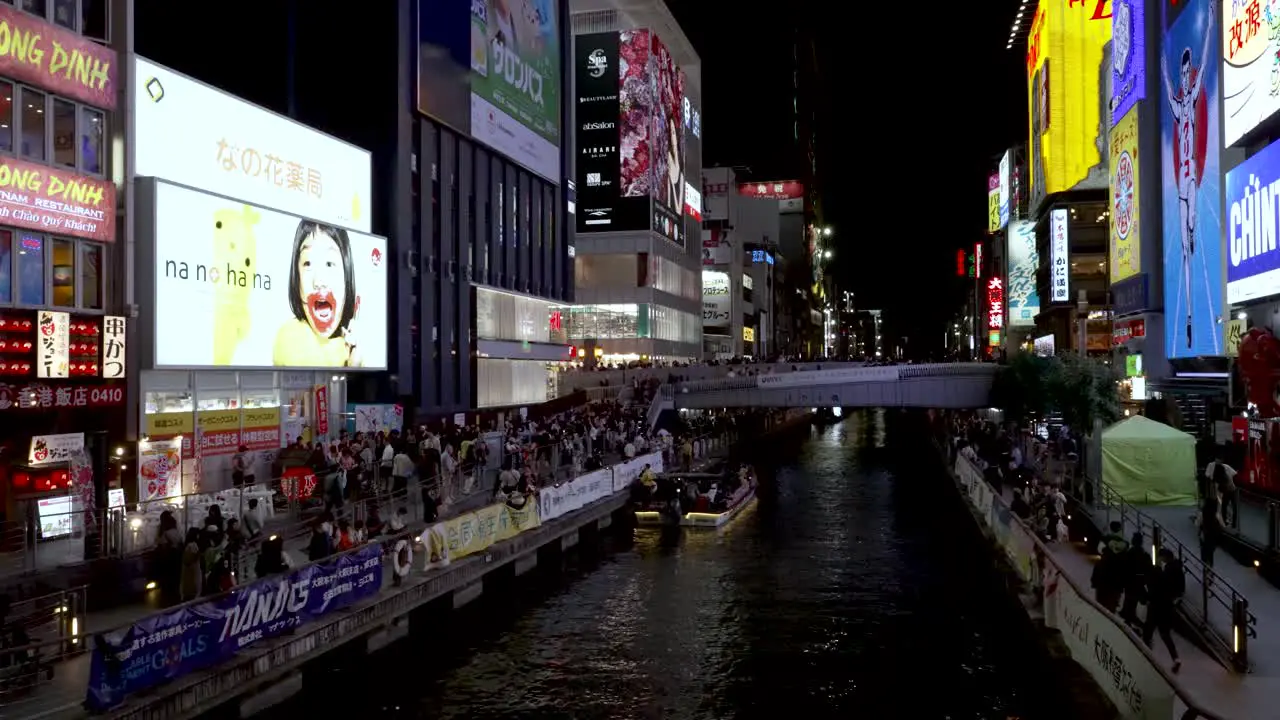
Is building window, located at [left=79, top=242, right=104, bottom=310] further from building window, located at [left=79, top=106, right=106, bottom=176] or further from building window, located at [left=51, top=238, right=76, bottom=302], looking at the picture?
building window, located at [left=79, top=106, right=106, bottom=176]

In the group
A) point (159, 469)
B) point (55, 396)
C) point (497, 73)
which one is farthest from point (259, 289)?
point (497, 73)

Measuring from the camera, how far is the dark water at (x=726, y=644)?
782 inches

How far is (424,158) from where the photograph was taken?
49.0 metres

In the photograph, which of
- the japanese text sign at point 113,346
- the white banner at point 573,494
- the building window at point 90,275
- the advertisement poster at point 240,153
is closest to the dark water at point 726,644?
the white banner at point 573,494

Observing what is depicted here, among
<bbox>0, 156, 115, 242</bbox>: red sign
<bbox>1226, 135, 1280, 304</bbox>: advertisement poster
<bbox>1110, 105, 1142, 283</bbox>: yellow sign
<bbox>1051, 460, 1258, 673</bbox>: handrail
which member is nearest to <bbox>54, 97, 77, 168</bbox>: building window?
<bbox>0, 156, 115, 242</bbox>: red sign

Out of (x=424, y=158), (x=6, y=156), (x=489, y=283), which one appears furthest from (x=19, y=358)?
A: (x=489, y=283)

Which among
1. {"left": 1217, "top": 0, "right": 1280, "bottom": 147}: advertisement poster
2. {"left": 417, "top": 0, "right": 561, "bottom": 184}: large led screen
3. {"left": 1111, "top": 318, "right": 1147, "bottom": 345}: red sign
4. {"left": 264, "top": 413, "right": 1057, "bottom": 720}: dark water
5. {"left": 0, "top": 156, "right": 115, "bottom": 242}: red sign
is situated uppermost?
{"left": 417, "top": 0, "right": 561, "bottom": 184}: large led screen

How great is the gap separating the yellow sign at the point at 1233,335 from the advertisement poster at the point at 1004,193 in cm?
8105

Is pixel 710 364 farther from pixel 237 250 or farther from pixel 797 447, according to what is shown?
pixel 237 250

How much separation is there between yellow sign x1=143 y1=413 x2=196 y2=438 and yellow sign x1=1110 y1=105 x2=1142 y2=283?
A: 48194 mm

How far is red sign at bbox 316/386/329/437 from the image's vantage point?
35406 mm

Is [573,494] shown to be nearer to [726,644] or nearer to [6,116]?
[726,644]

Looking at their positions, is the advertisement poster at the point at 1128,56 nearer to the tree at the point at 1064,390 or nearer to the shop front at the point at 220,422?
the tree at the point at 1064,390

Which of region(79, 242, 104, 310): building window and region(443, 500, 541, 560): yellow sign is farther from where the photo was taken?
region(443, 500, 541, 560): yellow sign
